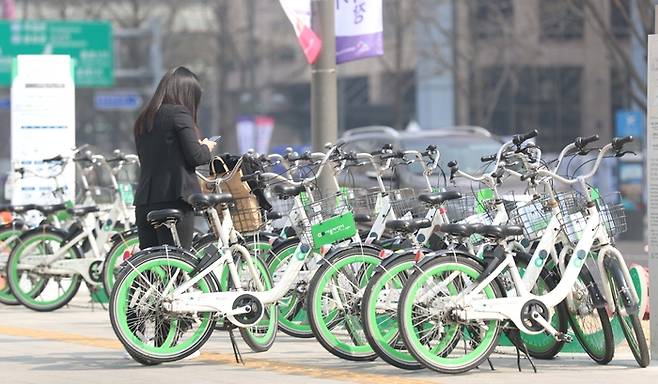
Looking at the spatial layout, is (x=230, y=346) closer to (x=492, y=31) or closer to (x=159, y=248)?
(x=159, y=248)

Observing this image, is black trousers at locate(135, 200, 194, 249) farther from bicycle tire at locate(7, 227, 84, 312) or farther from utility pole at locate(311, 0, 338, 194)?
utility pole at locate(311, 0, 338, 194)

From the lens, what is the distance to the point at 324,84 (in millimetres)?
13555

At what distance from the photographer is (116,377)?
330 inches

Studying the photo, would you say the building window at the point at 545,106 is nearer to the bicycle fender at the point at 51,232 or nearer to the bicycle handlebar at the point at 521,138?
the bicycle fender at the point at 51,232

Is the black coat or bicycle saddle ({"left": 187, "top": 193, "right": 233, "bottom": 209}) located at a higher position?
the black coat

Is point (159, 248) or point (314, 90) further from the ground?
point (314, 90)

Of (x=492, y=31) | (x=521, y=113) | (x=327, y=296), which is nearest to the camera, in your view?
(x=327, y=296)

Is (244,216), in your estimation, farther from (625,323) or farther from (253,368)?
(625,323)

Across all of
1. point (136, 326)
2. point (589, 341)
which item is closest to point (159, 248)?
point (136, 326)

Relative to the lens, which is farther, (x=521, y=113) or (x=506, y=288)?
(x=521, y=113)

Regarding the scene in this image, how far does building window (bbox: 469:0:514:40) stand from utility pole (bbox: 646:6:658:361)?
38547 mm

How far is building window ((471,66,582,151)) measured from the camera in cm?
5444

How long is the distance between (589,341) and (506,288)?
0.63 metres

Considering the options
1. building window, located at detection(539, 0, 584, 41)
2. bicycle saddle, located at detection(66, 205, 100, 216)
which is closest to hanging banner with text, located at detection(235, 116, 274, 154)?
building window, located at detection(539, 0, 584, 41)
